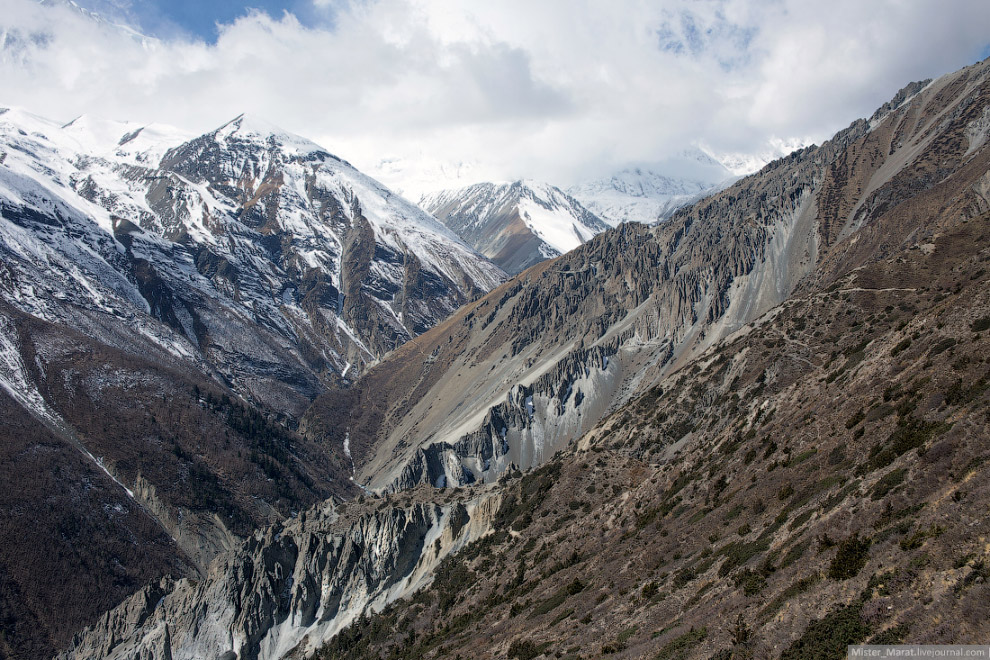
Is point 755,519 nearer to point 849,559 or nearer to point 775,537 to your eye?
point 775,537

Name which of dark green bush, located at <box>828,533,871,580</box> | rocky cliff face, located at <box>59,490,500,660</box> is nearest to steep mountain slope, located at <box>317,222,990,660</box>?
dark green bush, located at <box>828,533,871,580</box>

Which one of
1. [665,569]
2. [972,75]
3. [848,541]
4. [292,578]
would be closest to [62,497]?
[292,578]

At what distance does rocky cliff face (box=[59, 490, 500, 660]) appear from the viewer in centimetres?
8131

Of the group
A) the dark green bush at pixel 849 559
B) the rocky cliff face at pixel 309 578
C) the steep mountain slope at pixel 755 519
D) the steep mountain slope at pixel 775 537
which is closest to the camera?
the steep mountain slope at pixel 775 537

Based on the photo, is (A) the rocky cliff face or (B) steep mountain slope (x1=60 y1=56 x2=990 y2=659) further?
(A) the rocky cliff face

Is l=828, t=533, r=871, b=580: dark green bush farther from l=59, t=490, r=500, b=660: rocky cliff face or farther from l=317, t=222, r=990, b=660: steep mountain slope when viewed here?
l=59, t=490, r=500, b=660: rocky cliff face

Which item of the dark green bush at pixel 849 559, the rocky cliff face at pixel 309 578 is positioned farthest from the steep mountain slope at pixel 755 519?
the rocky cliff face at pixel 309 578

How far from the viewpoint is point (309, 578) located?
3504 inches

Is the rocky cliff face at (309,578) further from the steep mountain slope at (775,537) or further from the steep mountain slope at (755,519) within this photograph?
the steep mountain slope at (775,537)

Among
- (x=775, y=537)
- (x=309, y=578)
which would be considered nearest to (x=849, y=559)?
(x=775, y=537)

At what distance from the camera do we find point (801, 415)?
4566cm

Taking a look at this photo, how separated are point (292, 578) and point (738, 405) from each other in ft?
203

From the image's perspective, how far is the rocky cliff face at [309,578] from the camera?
81.3 metres

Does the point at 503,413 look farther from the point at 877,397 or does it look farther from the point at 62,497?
the point at 877,397
